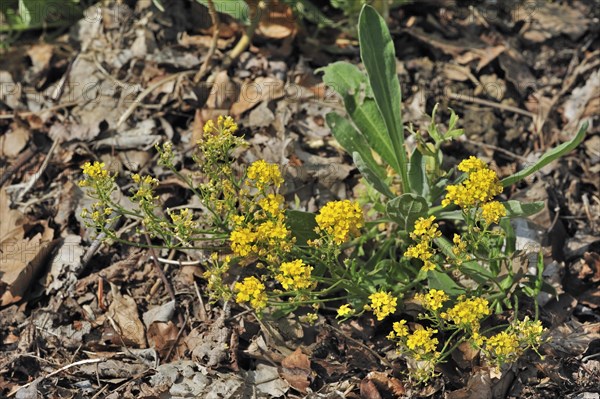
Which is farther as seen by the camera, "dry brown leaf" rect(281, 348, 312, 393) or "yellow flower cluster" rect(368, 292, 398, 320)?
"dry brown leaf" rect(281, 348, 312, 393)

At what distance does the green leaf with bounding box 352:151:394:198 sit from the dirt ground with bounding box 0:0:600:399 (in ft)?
1.85

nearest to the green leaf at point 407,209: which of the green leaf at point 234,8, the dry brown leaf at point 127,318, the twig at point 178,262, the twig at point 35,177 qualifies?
the twig at point 178,262

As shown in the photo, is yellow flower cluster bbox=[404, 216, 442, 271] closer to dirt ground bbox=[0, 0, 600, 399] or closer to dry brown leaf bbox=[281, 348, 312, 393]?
dirt ground bbox=[0, 0, 600, 399]

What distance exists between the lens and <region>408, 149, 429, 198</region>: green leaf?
12.2 ft

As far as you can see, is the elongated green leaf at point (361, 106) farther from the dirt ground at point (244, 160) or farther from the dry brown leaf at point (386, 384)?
the dry brown leaf at point (386, 384)

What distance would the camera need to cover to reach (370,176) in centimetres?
353

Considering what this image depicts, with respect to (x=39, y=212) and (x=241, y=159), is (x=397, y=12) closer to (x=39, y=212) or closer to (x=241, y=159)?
(x=241, y=159)

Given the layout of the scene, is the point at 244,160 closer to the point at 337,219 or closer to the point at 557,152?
the point at 337,219

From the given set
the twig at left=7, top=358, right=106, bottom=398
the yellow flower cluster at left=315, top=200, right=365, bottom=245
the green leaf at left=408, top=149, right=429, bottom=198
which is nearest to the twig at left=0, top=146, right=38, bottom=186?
the twig at left=7, top=358, right=106, bottom=398

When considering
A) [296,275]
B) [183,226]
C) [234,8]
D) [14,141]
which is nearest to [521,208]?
[296,275]

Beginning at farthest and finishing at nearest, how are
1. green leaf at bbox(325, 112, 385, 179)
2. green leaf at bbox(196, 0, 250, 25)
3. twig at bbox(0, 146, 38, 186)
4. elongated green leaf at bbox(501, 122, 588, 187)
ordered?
twig at bbox(0, 146, 38, 186) < green leaf at bbox(196, 0, 250, 25) < green leaf at bbox(325, 112, 385, 179) < elongated green leaf at bbox(501, 122, 588, 187)

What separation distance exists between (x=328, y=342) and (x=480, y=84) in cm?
221

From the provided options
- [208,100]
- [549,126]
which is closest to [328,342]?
[208,100]

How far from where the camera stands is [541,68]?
5016 millimetres
